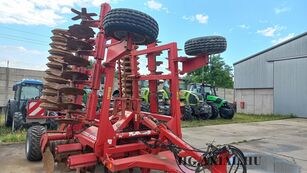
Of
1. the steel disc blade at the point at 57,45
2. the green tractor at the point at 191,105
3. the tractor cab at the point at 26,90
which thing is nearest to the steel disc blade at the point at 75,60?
the steel disc blade at the point at 57,45

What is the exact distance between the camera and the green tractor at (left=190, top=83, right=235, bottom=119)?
15020 millimetres

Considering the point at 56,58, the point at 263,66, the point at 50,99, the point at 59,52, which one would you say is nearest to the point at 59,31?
the point at 56,58

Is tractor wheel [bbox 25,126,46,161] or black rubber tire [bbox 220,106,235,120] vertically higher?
black rubber tire [bbox 220,106,235,120]

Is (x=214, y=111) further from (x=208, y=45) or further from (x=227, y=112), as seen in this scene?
(x=208, y=45)

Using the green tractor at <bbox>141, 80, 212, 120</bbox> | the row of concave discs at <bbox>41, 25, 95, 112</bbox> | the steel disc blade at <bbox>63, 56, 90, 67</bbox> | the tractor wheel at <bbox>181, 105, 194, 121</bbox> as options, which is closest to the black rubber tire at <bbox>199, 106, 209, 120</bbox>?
the green tractor at <bbox>141, 80, 212, 120</bbox>

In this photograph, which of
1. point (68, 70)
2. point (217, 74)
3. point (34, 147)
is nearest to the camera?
point (68, 70)

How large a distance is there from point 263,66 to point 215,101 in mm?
7543

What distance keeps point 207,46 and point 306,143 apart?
5.87 metres

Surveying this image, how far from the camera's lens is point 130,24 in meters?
3.10

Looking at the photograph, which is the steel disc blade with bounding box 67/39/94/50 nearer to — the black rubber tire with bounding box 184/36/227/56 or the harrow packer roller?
the harrow packer roller

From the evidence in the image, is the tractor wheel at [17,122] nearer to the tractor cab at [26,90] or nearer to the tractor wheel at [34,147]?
the tractor cab at [26,90]

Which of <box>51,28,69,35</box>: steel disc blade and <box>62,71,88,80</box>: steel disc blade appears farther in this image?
<box>51,28,69,35</box>: steel disc blade

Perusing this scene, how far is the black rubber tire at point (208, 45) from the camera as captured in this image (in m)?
3.95

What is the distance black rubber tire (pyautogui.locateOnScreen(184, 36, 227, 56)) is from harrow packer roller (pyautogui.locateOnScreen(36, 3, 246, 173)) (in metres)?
0.08
